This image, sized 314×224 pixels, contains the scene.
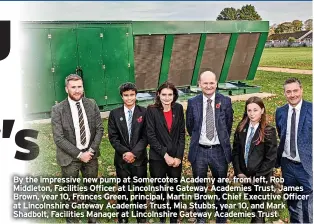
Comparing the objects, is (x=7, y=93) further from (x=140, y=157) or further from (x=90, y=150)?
(x=140, y=157)

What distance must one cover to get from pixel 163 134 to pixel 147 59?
458 centimetres

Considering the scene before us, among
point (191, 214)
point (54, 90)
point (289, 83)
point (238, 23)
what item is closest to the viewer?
point (289, 83)

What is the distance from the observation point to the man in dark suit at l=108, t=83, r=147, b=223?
3.46m

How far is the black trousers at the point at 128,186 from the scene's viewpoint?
3.55 m

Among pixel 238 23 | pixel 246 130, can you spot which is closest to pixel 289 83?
pixel 246 130

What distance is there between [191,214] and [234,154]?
2.40 ft

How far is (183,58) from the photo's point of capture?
329 inches

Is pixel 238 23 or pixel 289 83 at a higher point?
pixel 238 23

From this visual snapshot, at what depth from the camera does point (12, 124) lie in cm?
376

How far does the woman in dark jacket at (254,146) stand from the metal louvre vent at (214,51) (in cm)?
537

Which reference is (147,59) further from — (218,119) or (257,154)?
(257,154)

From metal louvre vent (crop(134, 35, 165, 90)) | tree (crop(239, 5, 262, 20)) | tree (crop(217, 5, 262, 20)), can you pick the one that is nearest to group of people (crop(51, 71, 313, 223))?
tree (crop(239, 5, 262, 20))

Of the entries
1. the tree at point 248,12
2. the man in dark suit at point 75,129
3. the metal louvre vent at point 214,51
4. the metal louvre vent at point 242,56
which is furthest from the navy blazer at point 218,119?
the metal louvre vent at point 242,56

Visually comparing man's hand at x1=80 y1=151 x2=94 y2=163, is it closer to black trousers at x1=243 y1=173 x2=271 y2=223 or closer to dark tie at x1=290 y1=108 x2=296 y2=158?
black trousers at x1=243 y1=173 x2=271 y2=223
